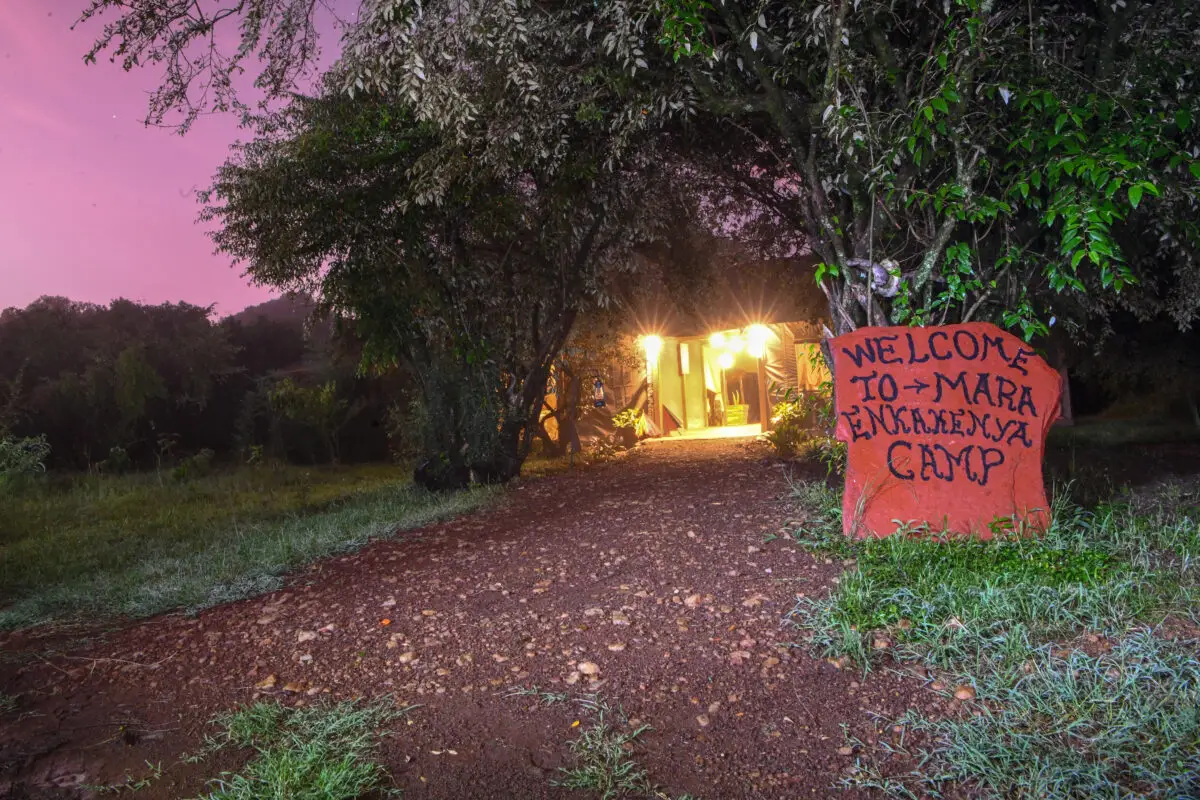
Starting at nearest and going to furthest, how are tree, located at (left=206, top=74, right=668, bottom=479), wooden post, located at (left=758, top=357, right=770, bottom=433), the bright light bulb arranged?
tree, located at (left=206, top=74, right=668, bottom=479), wooden post, located at (left=758, top=357, right=770, bottom=433), the bright light bulb

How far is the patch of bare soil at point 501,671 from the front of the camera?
8.50ft

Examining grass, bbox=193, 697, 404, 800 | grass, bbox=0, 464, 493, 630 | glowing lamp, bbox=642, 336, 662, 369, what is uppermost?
glowing lamp, bbox=642, 336, 662, 369

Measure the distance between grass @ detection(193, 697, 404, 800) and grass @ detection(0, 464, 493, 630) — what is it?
6.24 ft

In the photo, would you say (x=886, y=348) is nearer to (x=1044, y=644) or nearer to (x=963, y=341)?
(x=963, y=341)

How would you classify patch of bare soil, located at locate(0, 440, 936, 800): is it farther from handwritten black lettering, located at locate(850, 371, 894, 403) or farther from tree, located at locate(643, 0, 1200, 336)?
tree, located at locate(643, 0, 1200, 336)

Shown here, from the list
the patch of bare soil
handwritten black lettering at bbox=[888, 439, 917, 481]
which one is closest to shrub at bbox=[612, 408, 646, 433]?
the patch of bare soil

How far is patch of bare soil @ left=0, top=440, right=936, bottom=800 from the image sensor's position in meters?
2.59

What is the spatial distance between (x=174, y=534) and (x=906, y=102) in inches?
289

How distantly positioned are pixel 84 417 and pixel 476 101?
13.3 metres

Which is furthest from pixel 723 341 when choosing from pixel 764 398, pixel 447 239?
pixel 447 239

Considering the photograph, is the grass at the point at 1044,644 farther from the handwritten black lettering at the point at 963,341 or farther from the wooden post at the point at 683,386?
the wooden post at the point at 683,386

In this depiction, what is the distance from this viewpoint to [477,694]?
3.08m

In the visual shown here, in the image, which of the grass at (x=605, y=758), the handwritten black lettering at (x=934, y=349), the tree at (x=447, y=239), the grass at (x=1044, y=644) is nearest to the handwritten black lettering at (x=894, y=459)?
the grass at (x=1044, y=644)

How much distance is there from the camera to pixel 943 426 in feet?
14.6
